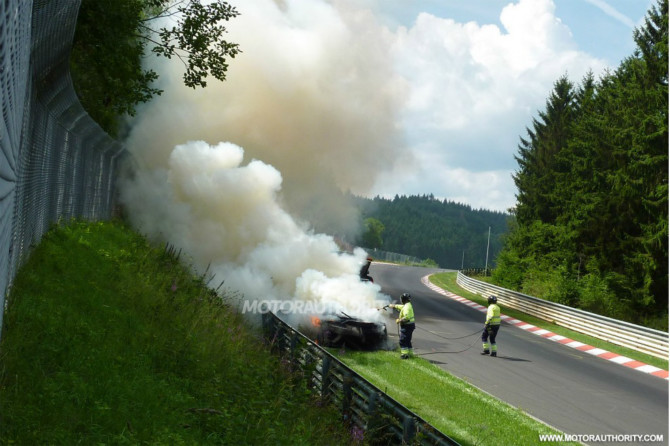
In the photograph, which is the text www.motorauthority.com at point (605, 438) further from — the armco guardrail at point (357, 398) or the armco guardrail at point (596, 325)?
the armco guardrail at point (596, 325)

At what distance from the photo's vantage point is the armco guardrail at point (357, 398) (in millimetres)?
7324

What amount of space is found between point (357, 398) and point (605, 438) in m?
5.12

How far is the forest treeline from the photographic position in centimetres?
3086

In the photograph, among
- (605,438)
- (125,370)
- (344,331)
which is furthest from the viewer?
(344,331)

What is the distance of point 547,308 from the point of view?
29.9 meters

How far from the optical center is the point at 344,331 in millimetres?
16531

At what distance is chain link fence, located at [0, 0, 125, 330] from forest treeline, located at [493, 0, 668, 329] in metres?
25.9

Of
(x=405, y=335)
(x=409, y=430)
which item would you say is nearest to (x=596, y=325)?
(x=405, y=335)

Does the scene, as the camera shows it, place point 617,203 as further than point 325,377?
Yes

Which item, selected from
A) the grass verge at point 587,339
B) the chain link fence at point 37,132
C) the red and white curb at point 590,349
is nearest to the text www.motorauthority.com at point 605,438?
the red and white curb at point 590,349

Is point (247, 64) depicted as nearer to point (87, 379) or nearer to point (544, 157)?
point (87, 379)

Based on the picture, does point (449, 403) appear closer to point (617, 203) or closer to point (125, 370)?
point (125, 370)

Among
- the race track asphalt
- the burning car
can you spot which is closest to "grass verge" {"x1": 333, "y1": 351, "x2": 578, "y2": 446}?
the burning car

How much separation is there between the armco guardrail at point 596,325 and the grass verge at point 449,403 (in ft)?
33.9
